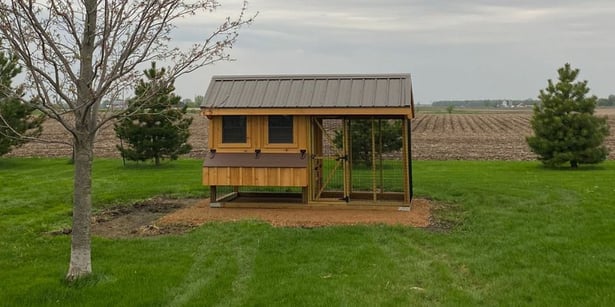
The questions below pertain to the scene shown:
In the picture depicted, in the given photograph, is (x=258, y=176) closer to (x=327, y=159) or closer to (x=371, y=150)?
(x=327, y=159)

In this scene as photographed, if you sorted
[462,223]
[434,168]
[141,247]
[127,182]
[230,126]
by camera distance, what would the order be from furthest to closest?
[434,168] → [127,182] → [230,126] → [462,223] → [141,247]

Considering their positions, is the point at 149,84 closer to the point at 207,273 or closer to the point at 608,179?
the point at 207,273

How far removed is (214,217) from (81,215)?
3935mm

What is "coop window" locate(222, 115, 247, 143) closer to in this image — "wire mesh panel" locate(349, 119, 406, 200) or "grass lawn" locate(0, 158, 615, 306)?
"grass lawn" locate(0, 158, 615, 306)

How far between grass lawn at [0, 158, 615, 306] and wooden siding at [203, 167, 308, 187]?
142 centimetres

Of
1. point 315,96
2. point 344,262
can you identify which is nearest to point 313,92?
point 315,96

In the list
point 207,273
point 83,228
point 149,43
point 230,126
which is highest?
point 149,43

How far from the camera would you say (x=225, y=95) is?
35.6ft

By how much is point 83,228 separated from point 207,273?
54.6 inches

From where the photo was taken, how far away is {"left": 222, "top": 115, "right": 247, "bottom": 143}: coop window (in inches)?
417

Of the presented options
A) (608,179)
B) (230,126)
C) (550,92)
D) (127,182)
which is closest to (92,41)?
(230,126)

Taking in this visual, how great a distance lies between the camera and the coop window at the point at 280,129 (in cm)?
1047

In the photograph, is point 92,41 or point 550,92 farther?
point 550,92

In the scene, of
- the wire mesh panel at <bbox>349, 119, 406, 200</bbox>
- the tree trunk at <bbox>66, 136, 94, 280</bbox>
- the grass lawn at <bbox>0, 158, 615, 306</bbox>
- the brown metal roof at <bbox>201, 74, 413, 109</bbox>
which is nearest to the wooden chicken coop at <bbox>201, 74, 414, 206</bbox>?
the brown metal roof at <bbox>201, 74, 413, 109</bbox>
